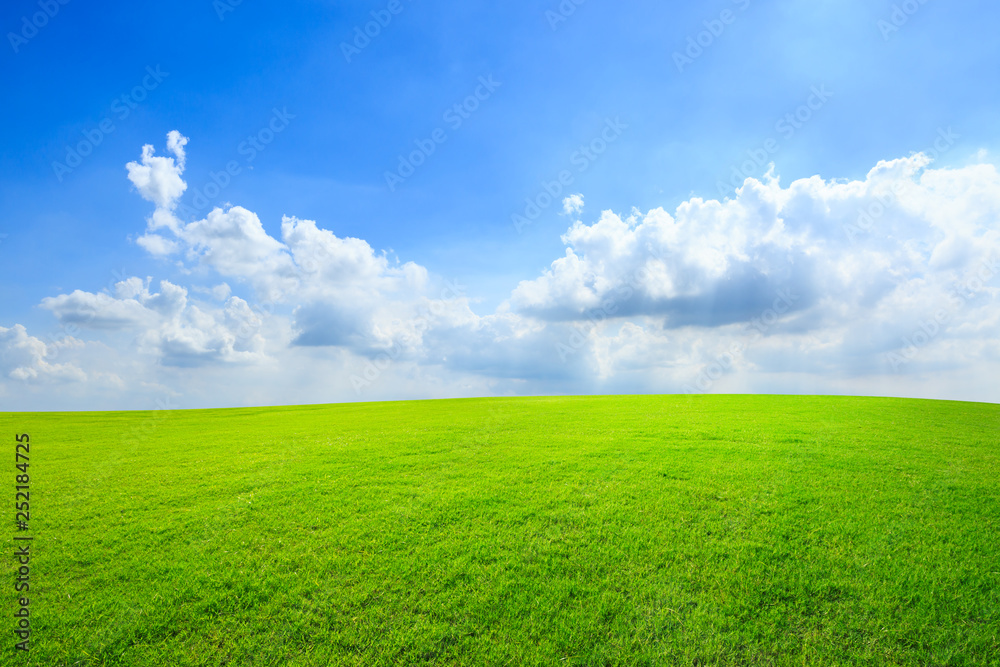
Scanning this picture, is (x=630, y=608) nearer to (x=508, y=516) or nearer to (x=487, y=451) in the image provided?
(x=508, y=516)

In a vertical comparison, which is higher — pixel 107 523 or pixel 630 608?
pixel 107 523

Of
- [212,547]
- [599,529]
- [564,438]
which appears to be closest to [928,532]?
[599,529]

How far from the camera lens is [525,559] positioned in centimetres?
906

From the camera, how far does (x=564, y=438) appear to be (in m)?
19.5

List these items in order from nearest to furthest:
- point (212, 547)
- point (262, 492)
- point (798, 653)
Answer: point (798, 653), point (212, 547), point (262, 492)

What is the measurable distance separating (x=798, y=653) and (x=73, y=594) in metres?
12.9

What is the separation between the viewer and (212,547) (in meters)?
9.87

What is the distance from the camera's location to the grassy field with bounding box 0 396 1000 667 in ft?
23.4

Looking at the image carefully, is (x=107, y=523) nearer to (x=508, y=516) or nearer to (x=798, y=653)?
(x=508, y=516)

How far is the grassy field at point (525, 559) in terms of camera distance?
23.4 ft

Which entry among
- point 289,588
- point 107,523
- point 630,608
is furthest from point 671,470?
point 107,523

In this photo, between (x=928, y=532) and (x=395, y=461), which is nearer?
(x=928, y=532)

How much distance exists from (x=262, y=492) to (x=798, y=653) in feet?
43.2

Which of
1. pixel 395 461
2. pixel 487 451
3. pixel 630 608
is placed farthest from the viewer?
pixel 487 451
